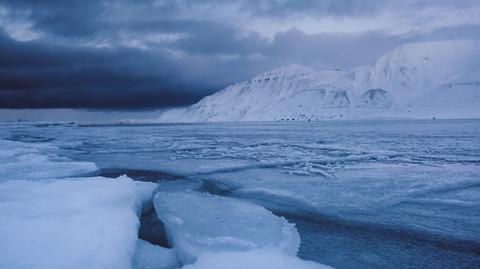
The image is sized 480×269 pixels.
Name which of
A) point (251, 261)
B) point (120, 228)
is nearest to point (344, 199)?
point (251, 261)

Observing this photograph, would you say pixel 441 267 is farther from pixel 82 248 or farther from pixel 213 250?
pixel 82 248

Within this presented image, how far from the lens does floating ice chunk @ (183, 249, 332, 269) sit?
4.18 meters

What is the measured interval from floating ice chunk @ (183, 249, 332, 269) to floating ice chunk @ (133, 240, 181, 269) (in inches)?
17.4

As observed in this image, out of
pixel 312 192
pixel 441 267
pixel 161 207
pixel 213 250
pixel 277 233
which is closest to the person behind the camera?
pixel 441 267

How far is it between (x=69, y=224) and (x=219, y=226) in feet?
7.01

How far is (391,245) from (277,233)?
1594mm

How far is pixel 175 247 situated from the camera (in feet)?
16.8

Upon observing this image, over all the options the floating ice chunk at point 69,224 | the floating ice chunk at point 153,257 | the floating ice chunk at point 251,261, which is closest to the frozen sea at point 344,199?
the floating ice chunk at point 153,257

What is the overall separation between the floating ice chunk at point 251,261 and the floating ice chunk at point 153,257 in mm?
443

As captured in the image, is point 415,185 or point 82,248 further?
point 415,185

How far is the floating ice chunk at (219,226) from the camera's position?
500 centimetres

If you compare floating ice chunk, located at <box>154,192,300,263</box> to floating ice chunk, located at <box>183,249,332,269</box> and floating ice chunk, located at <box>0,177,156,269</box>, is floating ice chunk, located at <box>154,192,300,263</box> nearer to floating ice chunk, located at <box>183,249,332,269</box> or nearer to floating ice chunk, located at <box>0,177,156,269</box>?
floating ice chunk, located at <box>183,249,332,269</box>

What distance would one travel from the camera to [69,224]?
16.5 feet

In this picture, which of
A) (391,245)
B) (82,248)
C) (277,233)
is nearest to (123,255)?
(82,248)
